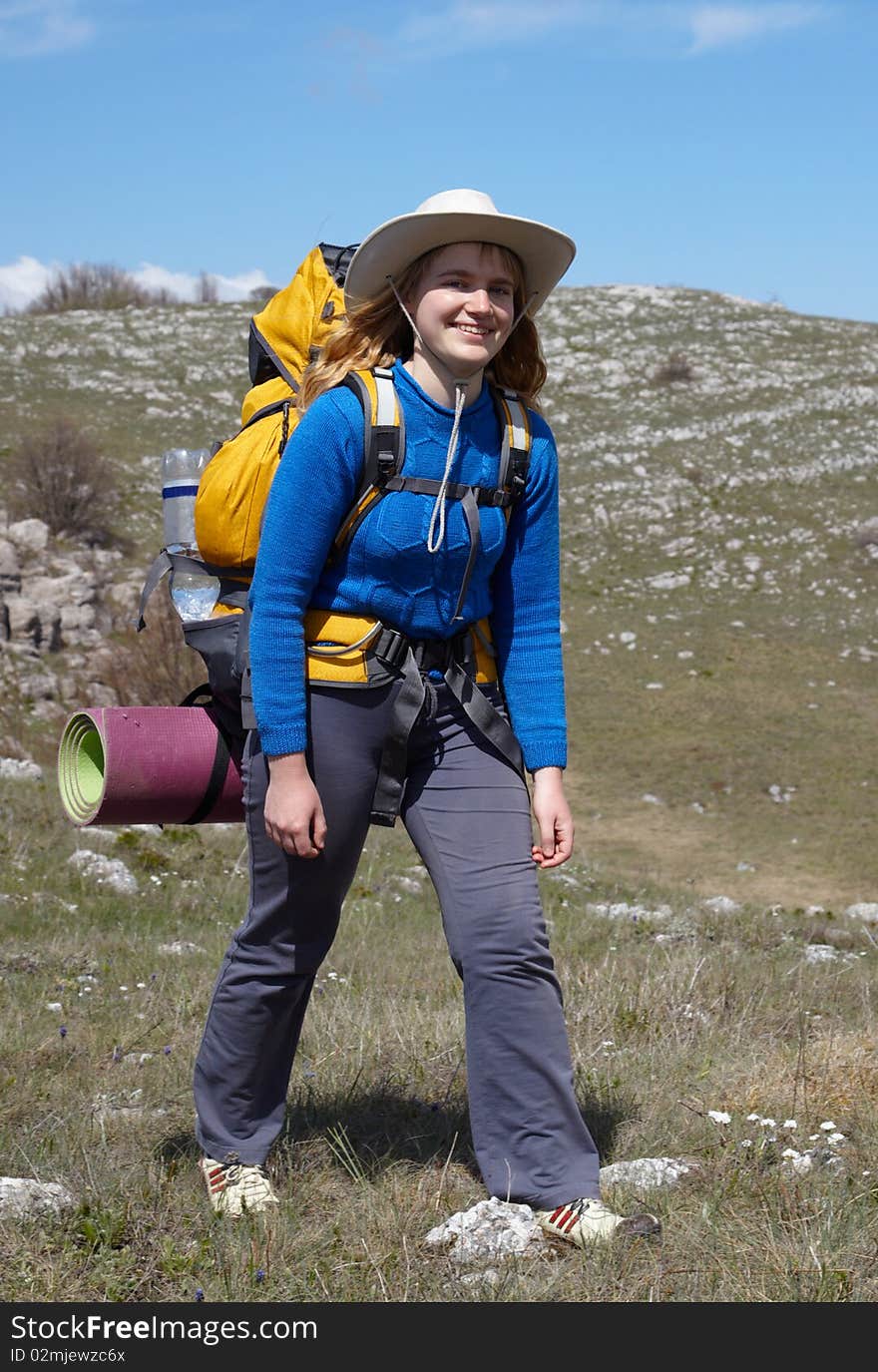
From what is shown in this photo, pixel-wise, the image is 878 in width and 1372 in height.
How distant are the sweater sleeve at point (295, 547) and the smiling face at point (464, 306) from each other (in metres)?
0.23

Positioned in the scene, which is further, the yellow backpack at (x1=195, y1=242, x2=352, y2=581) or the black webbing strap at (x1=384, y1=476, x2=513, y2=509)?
the yellow backpack at (x1=195, y1=242, x2=352, y2=581)

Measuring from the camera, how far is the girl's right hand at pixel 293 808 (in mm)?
2779

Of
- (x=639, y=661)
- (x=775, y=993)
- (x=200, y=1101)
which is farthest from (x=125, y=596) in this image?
(x=200, y=1101)

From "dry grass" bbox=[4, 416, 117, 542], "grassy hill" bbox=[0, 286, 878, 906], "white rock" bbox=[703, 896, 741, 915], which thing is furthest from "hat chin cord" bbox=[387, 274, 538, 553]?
"dry grass" bbox=[4, 416, 117, 542]

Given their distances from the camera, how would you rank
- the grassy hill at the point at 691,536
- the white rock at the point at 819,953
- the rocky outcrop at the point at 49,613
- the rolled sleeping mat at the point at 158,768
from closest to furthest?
the rolled sleeping mat at the point at 158,768 < the white rock at the point at 819,953 < the grassy hill at the point at 691,536 < the rocky outcrop at the point at 49,613

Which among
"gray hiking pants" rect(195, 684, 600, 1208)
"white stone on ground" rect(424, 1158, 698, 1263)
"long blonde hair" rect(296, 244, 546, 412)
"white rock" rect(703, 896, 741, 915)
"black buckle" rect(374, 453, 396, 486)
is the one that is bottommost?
"white rock" rect(703, 896, 741, 915)

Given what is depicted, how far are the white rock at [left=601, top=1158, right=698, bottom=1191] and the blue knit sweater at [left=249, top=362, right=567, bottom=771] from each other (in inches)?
37.4

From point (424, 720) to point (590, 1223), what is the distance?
108 cm

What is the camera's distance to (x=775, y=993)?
4977 millimetres

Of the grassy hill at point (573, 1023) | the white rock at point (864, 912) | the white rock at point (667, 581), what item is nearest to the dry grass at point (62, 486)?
the grassy hill at point (573, 1023)

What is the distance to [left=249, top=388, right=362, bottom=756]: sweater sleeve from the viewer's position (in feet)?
8.92

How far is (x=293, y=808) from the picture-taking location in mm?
2779

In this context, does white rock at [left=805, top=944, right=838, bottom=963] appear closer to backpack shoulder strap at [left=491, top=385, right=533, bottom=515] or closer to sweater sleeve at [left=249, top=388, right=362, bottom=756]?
backpack shoulder strap at [left=491, top=385, right=533, bottom=515]

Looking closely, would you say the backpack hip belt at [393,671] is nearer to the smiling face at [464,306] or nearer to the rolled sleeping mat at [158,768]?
the rolled sleeping mat at [158,768]
